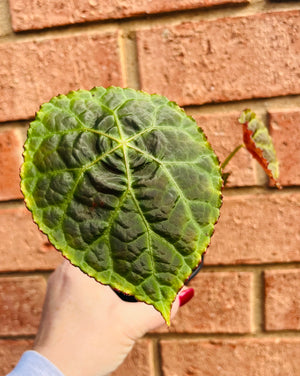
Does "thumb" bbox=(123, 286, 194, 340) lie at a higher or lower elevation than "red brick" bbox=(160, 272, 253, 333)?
higher

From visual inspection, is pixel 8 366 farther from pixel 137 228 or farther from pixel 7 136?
pixel 137 228

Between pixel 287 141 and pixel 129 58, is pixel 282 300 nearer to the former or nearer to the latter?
pixel 287 141

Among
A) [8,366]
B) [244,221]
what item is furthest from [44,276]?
[244,221]

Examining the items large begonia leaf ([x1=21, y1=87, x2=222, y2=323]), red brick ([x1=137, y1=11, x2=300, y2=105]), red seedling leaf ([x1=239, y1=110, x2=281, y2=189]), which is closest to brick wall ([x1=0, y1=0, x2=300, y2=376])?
red brick ([x1=137, y1=11, x2=300, y2=105])

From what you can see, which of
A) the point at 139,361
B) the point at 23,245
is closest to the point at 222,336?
the point at 139,361

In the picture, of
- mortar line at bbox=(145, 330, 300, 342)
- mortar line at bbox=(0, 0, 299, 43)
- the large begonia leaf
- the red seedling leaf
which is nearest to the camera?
the large begonia leaf

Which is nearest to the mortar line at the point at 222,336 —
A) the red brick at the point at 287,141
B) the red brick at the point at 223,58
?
the red brick at the point at 287,141

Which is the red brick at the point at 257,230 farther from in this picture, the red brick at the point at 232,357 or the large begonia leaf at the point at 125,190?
the large begonia leaf at the point at 125,190

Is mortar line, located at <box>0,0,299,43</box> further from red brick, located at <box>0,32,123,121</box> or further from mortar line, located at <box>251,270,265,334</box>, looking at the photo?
mortar line, located at <box>251,270,265,334</box>
